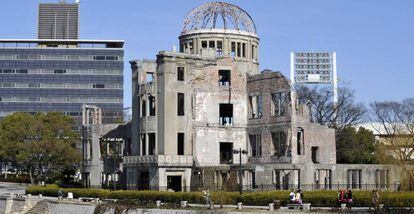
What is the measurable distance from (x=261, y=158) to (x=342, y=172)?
8016mm

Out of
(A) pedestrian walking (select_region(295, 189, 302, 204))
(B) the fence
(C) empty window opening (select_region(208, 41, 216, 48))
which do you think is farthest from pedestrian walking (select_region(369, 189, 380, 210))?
(C) empty window opening (select_region(208, 41, 216, 48))

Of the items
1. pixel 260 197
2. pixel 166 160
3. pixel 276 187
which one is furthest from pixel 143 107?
pixel 260 197

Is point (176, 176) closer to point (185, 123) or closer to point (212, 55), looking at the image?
point (185, 123)

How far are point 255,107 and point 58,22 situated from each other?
123293mm

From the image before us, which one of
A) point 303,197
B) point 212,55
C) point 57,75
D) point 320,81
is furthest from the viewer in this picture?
point 57,75

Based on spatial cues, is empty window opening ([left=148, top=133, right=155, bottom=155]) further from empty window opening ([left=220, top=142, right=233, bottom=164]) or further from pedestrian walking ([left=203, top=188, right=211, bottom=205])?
pedestrian walking ([left=203, top=188, right=211, bottom=205])

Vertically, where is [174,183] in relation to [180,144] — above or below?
below

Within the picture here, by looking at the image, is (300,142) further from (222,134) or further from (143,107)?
(143,107)

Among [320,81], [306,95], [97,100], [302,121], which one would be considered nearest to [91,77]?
[97,100]

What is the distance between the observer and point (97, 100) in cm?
15288

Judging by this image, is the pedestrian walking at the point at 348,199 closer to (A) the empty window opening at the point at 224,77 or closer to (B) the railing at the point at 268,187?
(B) the railing at the point at 268,187

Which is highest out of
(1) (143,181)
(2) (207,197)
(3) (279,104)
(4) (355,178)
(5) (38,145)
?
(3) (279,104)

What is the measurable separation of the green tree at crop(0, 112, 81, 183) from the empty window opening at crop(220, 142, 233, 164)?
27.7 meters

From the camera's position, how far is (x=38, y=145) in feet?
310
